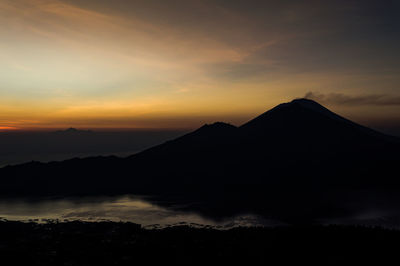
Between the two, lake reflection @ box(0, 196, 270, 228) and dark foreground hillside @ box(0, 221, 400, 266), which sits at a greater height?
dark foreground hillside @ box(0, 221, 400, 266)

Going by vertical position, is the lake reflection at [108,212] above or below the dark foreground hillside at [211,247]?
below

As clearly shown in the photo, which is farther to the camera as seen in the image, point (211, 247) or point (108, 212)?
point (108, 212)

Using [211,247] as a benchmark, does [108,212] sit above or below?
below

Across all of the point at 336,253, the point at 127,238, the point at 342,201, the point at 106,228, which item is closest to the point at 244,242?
the point at 336,253

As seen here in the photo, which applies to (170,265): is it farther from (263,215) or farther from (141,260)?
(263,215)

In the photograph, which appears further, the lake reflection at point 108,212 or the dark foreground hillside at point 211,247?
the lake reflection at point 108,212
